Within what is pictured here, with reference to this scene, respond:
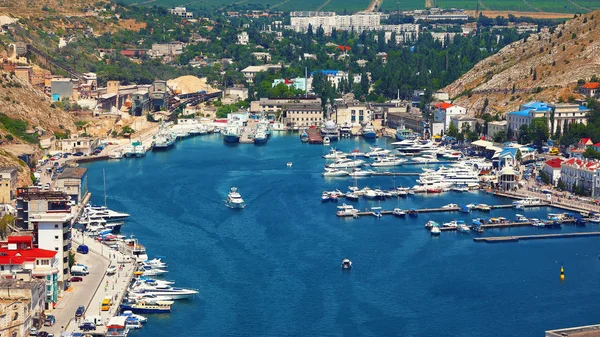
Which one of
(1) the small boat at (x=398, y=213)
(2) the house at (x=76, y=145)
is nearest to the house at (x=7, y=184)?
(1) the small boat at (x=398, y=213)

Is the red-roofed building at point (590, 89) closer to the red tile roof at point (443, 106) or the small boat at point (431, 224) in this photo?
the red tile roof at point (443, 106)

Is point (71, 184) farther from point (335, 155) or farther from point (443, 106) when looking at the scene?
point (443, 106)

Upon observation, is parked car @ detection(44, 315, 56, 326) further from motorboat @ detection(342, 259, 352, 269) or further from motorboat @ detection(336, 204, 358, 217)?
motorboat @ detection(336, 204, 358, 217)

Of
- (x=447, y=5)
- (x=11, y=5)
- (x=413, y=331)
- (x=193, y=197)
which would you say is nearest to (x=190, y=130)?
(x=193, y=197)

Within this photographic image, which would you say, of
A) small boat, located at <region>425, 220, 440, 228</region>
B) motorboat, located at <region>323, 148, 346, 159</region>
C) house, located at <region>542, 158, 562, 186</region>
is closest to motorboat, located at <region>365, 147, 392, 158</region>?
motorboat, located at <region>323, 148, 346, 159</region>

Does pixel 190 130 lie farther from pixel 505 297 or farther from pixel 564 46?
pixel 505 297
